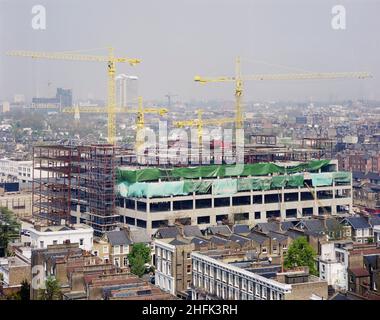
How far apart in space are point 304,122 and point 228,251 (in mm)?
11669

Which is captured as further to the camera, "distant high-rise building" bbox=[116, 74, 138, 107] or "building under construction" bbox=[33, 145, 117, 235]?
"distant high-rise building" bbox=[116, 74, 138, 107]

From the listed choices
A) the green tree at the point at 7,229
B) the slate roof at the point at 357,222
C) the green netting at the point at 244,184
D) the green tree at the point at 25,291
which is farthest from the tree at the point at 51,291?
the green netting at the point at 244,184

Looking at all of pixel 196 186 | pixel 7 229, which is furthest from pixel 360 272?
pixel 196 186

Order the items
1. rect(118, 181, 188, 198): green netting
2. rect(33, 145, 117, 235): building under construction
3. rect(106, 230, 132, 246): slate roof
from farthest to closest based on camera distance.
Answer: rect(118, 181, 188, 198): green netting, rect(33, 145, 117, 235): building under construction, rect(106, 230, 132, 246): slate roof

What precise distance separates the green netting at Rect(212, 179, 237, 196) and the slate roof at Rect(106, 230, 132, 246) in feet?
6.50

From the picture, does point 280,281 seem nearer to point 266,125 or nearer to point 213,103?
point 213,103

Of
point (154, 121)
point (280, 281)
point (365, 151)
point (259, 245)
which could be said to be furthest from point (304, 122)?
point (280, 281)

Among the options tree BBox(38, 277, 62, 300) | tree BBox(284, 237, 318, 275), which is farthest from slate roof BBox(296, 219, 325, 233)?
tree BBox(38, 277, 62, 300)

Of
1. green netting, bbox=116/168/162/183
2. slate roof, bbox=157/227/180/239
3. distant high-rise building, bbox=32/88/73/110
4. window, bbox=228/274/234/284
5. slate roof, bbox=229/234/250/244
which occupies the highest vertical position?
distant high-rise building, bbox=32/88/73/110

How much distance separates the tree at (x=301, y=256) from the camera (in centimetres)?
402

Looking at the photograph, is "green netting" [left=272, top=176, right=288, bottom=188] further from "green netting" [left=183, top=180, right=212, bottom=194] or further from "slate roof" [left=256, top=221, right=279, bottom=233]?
"slate roof" [left=256, top=221, right=279, bottom=233]

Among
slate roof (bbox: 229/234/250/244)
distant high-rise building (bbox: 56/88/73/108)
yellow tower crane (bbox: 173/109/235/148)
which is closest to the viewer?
slate roof (bbox: 229/234/250/244)

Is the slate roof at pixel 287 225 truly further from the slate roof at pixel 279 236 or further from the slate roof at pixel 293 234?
the slate roof at pixel 279 236

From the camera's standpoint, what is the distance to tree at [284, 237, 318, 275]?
13.2 ft
